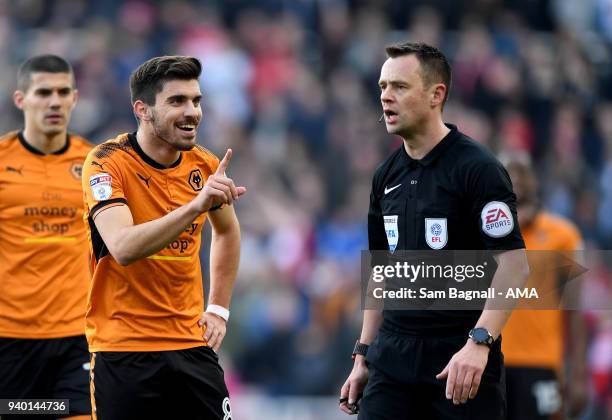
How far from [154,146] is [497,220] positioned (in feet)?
6.15

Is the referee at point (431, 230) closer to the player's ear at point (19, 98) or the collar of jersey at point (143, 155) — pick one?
the collar of jersey at point (143, 155)

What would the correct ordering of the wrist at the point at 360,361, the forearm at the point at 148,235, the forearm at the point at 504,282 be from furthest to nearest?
the wrist at the point at 360,361 < the forearm at the point at 504,282 < the forearm at the point at 148,235

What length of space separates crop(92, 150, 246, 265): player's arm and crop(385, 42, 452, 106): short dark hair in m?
1.17

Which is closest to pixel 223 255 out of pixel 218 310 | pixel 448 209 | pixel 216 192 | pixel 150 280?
pixel 218 310

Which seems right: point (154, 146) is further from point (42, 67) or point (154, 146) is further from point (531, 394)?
point (531, 394)

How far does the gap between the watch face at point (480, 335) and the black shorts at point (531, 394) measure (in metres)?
3.30

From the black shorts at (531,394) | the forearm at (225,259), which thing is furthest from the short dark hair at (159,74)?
the black shorts at (531,394)

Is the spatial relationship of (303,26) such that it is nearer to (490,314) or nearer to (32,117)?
(32,117)

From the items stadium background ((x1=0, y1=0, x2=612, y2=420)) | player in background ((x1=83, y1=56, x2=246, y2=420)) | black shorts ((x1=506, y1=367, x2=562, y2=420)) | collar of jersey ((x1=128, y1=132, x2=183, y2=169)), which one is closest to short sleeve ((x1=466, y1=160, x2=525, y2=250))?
player in background ((x1=83, y1=56, x2=246, y2=420))

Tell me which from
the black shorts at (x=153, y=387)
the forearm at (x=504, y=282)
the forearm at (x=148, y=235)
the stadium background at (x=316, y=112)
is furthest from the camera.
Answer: the stadium background at (x=316, y=112)

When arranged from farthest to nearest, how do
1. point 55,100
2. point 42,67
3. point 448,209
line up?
point 42,67, point 55,100, point 448,209

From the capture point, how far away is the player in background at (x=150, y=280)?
6.45 meters

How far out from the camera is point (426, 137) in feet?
21.8

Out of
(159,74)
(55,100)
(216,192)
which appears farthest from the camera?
(55,100)
